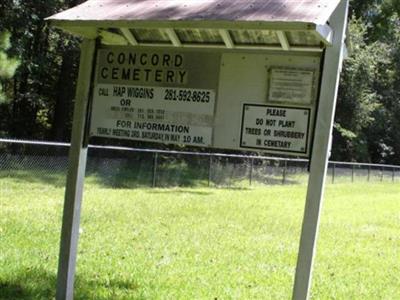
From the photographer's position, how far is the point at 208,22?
3.88 m

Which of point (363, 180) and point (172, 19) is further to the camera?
point (363, 180)

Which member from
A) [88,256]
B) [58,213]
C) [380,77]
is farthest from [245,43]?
[380,77]

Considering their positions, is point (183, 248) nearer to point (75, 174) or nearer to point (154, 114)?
point (75, 174)

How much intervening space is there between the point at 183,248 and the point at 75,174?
11.4 ft

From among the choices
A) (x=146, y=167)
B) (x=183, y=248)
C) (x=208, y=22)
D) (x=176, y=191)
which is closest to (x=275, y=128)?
(x=208, y=22)

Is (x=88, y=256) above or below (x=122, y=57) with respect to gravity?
below

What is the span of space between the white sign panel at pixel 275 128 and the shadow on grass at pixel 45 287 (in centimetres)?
226

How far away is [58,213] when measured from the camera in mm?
10148

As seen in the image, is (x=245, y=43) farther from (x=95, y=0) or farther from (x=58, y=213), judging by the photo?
(x=58, y=213)

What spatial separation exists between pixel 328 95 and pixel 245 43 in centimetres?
83

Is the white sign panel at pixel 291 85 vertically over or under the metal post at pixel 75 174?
over

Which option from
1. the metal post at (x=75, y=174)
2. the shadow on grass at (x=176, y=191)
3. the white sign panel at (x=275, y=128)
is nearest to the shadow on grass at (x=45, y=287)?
the metal post at (x=75, y=174)

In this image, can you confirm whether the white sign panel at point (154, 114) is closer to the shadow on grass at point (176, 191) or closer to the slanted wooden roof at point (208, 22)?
the slanted wooden roof at point (208, 22)

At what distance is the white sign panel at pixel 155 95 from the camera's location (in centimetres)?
449
